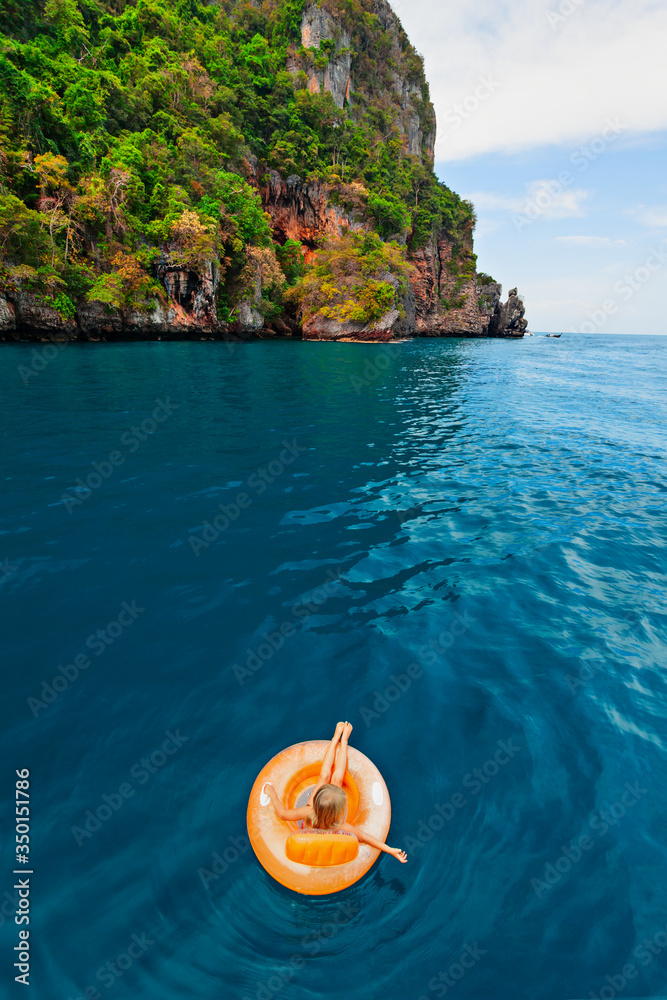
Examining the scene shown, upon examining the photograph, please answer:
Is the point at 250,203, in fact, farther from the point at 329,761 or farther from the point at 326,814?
the point at 326,814

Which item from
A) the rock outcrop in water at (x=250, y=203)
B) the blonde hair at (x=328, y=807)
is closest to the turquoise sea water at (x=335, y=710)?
the blonde hair at (x=328, y=807)

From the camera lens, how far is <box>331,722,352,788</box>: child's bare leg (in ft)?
11.5

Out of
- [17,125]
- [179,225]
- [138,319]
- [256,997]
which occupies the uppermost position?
[17,125]

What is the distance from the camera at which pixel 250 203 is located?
1582 inches

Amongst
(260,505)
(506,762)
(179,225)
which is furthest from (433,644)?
(179,225)

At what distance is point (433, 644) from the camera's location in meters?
5.32

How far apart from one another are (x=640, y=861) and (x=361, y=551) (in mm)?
4686

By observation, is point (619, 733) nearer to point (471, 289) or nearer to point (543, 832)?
point (543, 832)

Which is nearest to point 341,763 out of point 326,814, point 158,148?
point 326,814

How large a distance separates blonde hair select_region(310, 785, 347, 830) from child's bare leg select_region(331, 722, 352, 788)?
33cm

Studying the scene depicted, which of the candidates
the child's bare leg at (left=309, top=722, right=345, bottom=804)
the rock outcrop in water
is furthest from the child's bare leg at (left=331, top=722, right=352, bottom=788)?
the rock outcrop in water

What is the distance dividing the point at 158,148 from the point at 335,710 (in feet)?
156

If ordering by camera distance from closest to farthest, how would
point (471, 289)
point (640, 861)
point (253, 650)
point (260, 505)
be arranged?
1. point (640, 861)
2. point (253, 650)
3. point (260, 505)
4. point (471, 289)

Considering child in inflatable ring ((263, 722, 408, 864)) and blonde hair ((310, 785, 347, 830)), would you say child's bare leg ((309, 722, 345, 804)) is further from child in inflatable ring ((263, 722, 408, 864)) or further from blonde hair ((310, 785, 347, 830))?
blonde hair ((310, 785, 347, 830))
